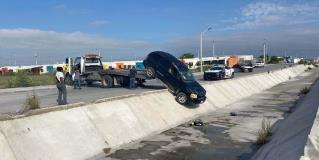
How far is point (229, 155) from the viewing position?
13898 millimetres

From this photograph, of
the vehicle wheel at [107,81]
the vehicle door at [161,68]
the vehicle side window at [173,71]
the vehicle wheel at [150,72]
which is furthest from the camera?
the vehicle wheel at [107,81]

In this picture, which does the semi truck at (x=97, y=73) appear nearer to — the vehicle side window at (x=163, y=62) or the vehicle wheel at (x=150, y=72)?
the vehicle wheel at (x=150, y=72)

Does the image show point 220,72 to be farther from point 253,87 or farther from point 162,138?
point 162,138

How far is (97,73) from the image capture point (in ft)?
106

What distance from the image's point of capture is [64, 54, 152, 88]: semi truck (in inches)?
1220

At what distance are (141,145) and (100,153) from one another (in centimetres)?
189

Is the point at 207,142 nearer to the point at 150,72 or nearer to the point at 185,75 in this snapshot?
the point at 185,75

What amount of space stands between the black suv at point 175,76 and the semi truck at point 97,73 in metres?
1.64

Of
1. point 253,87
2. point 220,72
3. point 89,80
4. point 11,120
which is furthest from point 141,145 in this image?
point 220,72

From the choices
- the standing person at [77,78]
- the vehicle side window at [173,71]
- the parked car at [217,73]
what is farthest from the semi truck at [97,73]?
the parked car at [217,73]

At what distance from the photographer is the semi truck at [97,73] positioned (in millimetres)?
30984

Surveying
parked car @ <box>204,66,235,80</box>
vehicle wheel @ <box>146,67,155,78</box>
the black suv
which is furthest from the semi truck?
parked car @ <box>204,66,235,80</box>

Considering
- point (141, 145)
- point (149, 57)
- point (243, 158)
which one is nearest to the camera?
point (243, 158)

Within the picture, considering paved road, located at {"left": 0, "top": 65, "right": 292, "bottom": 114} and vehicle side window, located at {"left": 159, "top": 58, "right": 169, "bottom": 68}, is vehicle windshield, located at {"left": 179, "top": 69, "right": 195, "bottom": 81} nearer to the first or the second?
vehicle side window, located at {"left": 159, "top": 58, "right": 169, "bottom": 68}
